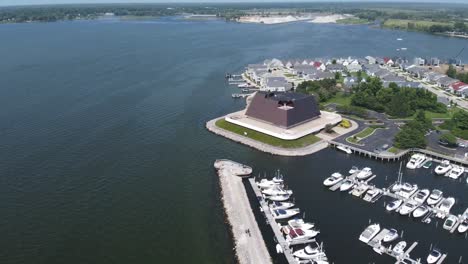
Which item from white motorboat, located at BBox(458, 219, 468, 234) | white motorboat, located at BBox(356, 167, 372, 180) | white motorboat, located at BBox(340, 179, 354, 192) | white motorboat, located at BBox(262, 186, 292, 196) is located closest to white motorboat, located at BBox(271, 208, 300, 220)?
white motorboat, located at BBox(262, 186, 292, 196)

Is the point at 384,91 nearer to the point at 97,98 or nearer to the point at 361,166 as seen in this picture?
the point at 361,166

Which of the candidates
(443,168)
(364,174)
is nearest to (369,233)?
(364,174)

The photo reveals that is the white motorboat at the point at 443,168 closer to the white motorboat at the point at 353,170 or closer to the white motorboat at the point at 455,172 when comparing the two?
the white motorboat at the point at 455,172

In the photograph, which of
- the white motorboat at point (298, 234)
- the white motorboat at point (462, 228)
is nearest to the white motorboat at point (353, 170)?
the white motorboat at point (462, 228)

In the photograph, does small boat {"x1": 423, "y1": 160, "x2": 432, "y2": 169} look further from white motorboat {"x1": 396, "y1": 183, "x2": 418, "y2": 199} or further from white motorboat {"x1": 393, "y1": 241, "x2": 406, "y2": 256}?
white motorboat {"x1": 393, "y1": 241, "x2": 406, "y2": 256}

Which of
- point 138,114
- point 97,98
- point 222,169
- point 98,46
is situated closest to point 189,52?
point 98,46

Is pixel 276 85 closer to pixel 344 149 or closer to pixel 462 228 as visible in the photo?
pixel 344 149
